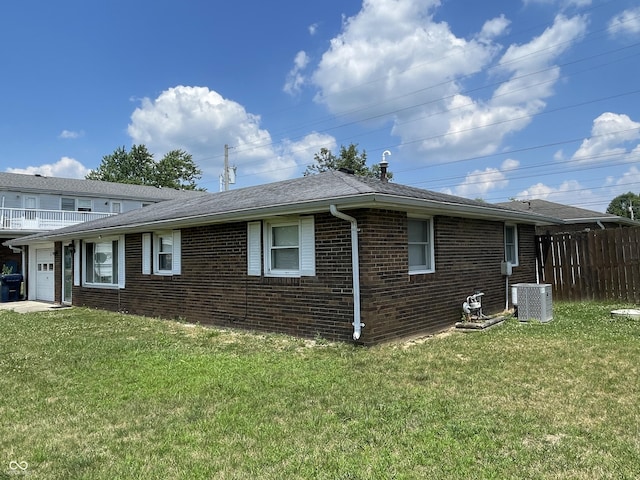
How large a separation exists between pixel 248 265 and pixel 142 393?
4308 mm

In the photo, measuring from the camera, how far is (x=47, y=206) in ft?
94.5

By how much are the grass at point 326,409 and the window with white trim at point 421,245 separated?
1.58 m

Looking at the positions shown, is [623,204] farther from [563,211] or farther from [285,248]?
[285,248]

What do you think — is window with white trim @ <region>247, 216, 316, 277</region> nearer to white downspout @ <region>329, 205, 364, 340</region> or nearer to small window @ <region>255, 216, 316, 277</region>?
small window @ <region>255, 216, 316, 277</region>

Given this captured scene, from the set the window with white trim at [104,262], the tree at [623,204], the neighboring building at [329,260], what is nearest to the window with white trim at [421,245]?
the neighboring building at [329,260]

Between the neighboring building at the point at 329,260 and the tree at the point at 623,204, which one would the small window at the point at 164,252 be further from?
the tree at the point at 623,204

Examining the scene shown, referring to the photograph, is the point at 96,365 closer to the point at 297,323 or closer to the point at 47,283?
the point at 297,323

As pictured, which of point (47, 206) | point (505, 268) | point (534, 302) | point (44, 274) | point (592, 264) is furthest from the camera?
point (47, 206)

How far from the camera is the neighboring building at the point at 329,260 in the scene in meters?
7.39

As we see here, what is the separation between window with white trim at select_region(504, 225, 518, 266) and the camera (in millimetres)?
11841

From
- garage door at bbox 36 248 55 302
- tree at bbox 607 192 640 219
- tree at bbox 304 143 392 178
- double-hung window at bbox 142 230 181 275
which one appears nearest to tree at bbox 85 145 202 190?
tree at bbox 304 143 392 178

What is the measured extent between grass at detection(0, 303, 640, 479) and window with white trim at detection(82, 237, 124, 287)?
536 centimetres

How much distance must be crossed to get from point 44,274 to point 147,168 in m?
44.2

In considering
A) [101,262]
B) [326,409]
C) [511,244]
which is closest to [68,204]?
[101,262]
